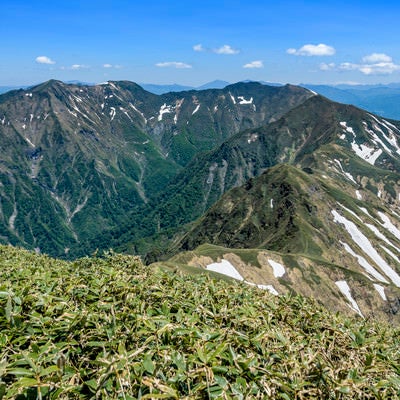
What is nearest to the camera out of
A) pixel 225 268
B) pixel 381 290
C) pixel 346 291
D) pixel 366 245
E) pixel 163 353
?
pixel 163 353

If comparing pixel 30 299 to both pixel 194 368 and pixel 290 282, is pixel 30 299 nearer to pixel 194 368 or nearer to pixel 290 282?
pixel 194 368

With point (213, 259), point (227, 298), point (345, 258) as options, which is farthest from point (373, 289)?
point (227, 298)

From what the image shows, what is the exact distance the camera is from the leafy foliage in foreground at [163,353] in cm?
546

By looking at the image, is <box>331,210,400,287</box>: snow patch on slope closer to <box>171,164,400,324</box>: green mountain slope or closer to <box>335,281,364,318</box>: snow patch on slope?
<box>171,164,400,324</box>: green mountain slope

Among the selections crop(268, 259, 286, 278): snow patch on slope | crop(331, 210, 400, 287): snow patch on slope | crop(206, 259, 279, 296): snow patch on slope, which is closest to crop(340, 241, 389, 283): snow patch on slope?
crop(331, 210, 400, 287): snow patch on slope

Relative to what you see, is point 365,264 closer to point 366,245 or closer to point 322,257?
point 366,245

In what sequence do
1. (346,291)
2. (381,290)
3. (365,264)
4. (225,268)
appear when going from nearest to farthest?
(225,268), (346,291), (381,290), (365,264)

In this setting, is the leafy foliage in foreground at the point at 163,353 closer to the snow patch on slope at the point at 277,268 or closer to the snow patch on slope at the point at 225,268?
the snow patch on slope at the point at 225,268

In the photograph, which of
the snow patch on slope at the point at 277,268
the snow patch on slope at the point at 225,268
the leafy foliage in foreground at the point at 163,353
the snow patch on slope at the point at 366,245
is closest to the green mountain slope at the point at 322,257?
the snow patch on slope at the point at 366,245

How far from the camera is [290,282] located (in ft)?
419

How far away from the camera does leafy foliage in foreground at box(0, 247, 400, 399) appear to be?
5461mm

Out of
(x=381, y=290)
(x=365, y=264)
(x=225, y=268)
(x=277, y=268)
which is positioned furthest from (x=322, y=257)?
(x=225, y=268)

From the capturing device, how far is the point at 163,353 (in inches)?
254

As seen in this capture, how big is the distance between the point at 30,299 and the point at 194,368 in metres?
4.14
